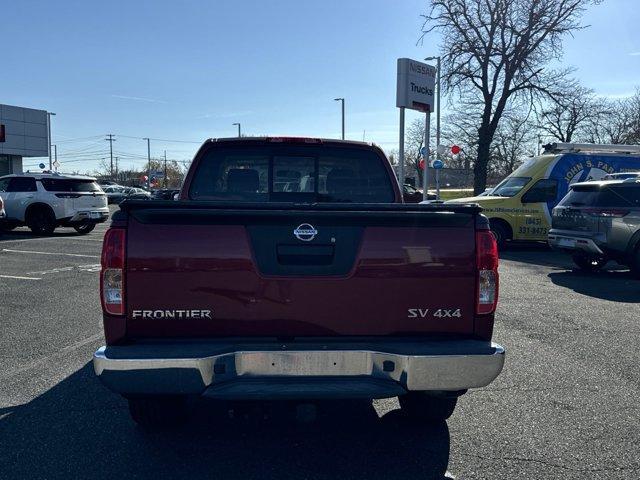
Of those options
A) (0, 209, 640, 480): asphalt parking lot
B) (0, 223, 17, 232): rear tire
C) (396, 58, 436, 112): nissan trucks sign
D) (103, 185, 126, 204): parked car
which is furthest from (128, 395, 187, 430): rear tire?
(103, 185, 126, 204): parked car

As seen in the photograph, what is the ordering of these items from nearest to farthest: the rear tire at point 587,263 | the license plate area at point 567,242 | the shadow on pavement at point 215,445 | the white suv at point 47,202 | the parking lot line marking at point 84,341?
the shadow on pavement at point 215,445
the parking lot line marking at point 84,341
the license plate area at point 567,242
the rear tire at point 587,263
the white suv at point 47,202

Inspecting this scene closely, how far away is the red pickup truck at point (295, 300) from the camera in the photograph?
308 cm

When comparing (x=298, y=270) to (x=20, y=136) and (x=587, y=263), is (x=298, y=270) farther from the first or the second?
(x=20, y=136)

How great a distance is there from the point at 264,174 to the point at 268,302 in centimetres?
200

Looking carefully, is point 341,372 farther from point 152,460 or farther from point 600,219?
point 600,219

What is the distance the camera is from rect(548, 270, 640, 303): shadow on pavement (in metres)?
9.41

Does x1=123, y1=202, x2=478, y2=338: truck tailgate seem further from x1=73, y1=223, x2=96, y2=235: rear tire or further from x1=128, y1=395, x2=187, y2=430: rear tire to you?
x1=73, y1=223, x2=96, y2=235: rear tire

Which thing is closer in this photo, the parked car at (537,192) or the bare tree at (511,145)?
the parked car at (537,192)

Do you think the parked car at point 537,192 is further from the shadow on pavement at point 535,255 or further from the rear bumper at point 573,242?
the rear bumper at point 573,242

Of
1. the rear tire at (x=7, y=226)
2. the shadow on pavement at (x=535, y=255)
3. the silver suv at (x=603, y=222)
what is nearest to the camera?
the silver suv at (x=603, y=222)

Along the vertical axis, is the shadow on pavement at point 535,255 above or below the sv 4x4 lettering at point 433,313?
below

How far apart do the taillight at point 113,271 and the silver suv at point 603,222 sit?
389 inches

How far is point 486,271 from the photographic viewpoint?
329 centimetres

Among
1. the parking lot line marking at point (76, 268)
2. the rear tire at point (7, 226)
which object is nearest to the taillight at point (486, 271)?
the parking lot line marking at point (76, 268)
